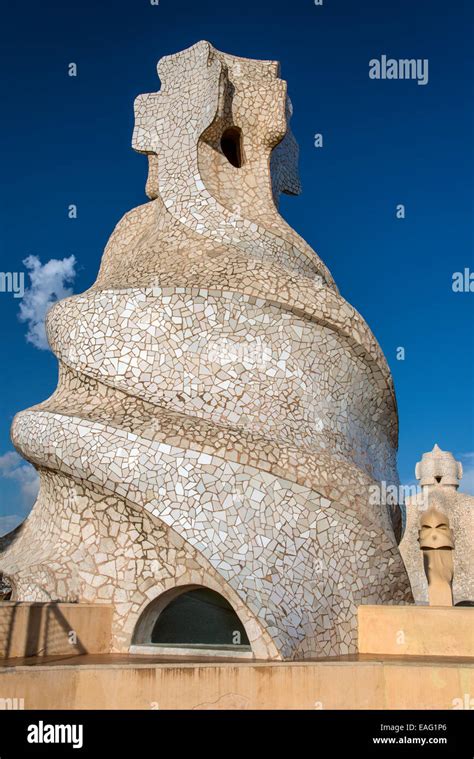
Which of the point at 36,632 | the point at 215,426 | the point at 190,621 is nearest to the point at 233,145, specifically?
the point at 215,426

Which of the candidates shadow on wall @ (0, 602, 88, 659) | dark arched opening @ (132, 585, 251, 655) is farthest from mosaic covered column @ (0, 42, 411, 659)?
shadow on wall @ (0, 602, 88, 659)

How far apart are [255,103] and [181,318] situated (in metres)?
4.45

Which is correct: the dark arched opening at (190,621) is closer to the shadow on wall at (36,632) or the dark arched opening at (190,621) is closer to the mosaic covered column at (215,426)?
the mosaic covered column at (215,426)

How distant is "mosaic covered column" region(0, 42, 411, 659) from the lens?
735cm

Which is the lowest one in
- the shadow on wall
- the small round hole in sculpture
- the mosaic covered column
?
the shadow on wall

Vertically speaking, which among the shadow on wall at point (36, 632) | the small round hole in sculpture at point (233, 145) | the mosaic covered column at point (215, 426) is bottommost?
the shadow on wall at point (36, 632)

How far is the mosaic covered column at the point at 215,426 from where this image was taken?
24.1 ft

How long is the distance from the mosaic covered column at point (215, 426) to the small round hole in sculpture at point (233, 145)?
0.25m

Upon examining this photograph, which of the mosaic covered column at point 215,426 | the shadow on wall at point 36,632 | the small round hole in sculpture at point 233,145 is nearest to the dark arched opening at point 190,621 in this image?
the mosaic covered column at point 215,426

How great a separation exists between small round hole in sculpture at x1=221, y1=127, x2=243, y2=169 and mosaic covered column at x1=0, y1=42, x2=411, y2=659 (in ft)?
0.82

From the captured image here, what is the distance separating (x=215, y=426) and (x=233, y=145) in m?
5.74

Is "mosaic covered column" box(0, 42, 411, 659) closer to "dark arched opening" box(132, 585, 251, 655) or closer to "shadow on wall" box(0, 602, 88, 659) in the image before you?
"dark arched opening" box(132, 585, 251, 655)

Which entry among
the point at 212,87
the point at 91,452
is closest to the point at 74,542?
the point at 91,452
